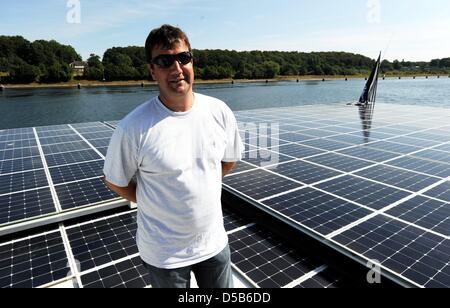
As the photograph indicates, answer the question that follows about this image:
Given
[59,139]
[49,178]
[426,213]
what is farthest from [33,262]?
[59,139]

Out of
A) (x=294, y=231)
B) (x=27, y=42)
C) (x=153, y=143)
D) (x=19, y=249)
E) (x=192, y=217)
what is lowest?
(x=19, y=249)

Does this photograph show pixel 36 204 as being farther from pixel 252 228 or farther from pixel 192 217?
pixel 192 217

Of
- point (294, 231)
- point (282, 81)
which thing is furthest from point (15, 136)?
point (282, 81)

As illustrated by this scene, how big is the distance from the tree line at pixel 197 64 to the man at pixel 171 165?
5749 centimetres

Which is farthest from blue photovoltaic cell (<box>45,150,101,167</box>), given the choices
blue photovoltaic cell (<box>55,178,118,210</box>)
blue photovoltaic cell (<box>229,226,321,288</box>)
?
blue photovoltaic cell (<box>229,226,321,288</box>)

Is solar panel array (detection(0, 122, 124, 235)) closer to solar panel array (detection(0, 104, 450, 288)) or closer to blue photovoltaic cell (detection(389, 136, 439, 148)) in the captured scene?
solar panel array (detection(0, 104, 450, 288))

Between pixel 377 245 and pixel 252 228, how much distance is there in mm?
2319

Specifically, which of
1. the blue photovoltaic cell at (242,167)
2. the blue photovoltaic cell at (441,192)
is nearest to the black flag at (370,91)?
the blue photovoltaic cell at (441,192)

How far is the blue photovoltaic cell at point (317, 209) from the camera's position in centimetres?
554

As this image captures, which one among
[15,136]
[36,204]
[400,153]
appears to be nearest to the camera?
[36,204]

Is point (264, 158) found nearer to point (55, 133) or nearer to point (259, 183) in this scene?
point (259, 183)

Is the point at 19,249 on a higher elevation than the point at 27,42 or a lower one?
lower

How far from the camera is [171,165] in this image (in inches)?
86.8
